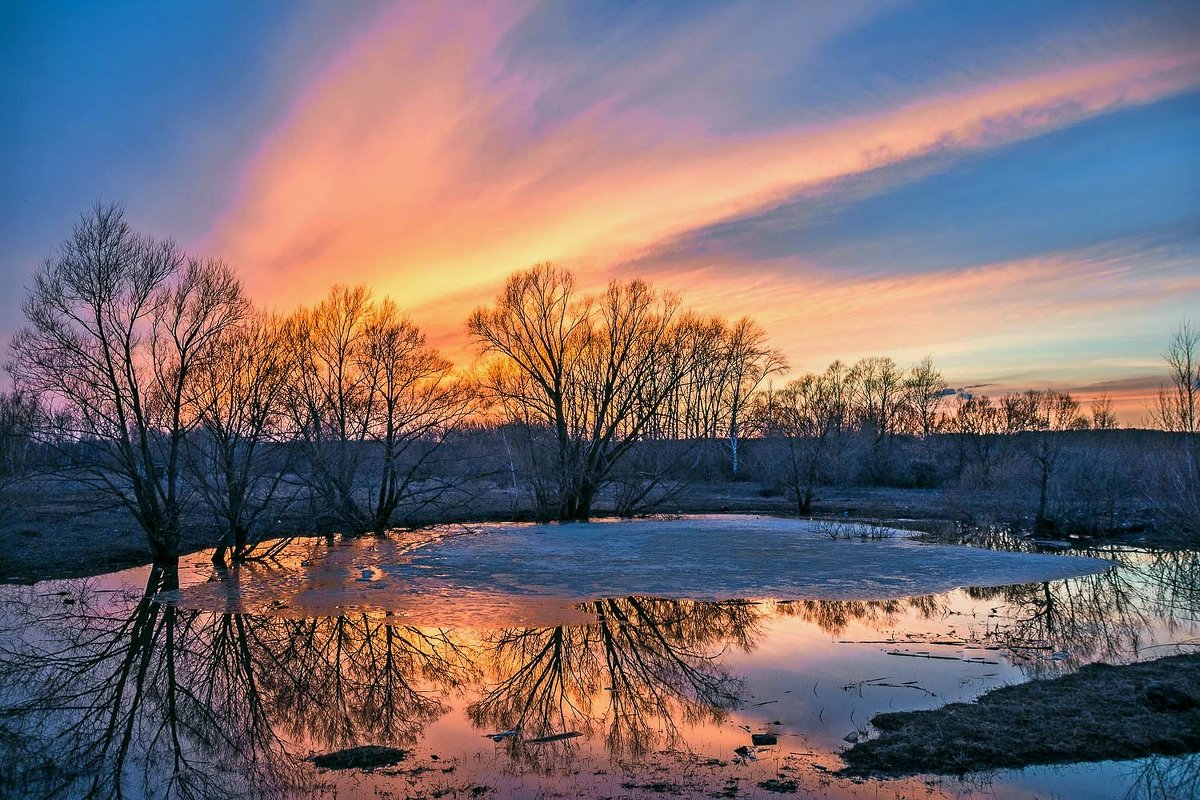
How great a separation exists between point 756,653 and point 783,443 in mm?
37850

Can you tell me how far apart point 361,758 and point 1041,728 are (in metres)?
7.42

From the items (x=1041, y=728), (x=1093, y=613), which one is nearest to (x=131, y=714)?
(x=1041, y=728)

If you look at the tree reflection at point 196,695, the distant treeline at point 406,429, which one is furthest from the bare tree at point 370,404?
the tree reflection at point 196,695

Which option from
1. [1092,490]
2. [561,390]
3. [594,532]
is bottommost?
[594,532]

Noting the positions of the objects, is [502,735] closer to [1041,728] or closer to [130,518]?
[1041,728]

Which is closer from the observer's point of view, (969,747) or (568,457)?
(969,747)

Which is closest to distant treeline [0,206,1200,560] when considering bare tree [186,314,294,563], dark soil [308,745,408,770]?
bare tree [186,314,294,563]

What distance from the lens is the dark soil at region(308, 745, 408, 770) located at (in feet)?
23.5

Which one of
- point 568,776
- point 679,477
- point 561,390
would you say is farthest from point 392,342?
point 568,776

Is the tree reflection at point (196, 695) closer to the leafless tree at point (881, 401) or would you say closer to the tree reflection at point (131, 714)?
the tree reflection at point (131, 714)

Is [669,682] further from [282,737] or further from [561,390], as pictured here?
[561,390]

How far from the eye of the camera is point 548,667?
10797mm

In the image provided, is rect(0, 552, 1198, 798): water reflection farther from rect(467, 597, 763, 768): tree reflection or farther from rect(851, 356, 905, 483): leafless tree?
rect(851, 356, 905, 483): leafless tree

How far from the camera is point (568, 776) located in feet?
22.4
